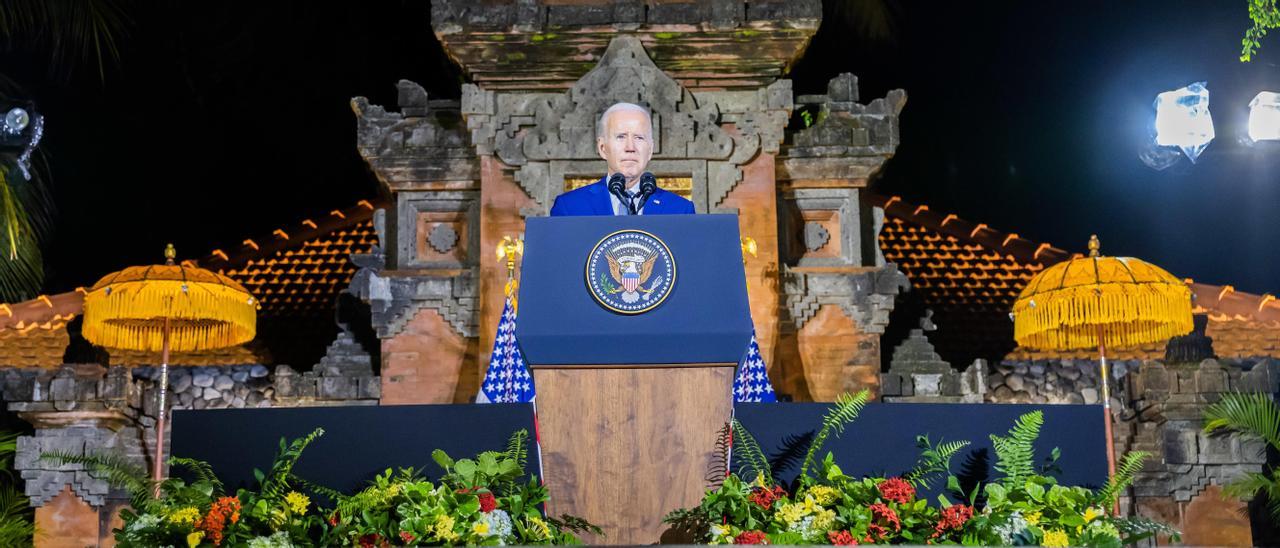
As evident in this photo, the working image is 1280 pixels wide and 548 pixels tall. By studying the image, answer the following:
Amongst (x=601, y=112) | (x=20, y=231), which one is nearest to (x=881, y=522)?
(x=601, y=112)

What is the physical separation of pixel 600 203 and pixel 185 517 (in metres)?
3.32

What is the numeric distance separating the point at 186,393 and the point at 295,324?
226cm

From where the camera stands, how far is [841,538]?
13.2 ft

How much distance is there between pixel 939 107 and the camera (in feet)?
52.7

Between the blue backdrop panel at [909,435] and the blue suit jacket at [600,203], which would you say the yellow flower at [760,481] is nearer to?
the blue backdrop panel at [909,435]

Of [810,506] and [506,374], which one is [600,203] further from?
[810,506]

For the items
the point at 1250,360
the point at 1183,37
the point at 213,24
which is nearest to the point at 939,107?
the point at 1183,37

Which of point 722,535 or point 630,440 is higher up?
point 630,440

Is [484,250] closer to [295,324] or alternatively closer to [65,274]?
[295,324]

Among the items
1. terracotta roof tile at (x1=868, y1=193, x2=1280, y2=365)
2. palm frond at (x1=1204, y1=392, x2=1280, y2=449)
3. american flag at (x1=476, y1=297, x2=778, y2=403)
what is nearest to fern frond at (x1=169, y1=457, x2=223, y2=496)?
american flag at (x1=476, y1=297, x2=778, y2=403)

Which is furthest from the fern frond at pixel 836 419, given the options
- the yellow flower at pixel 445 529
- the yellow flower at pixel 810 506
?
the yellow flower at pixel 445 529

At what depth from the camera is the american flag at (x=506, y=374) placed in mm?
6898

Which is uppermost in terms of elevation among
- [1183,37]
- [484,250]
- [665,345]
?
[1183,37]

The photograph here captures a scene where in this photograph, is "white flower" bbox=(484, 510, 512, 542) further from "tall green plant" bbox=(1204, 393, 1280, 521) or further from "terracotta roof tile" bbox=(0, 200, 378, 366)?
"terracotta roof tile" bbox=(0, 200, 378, 366)
